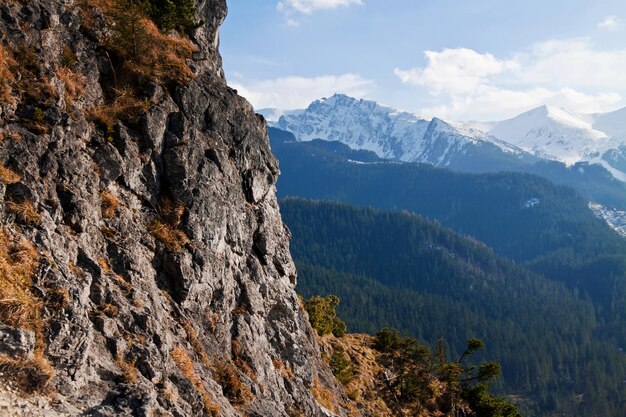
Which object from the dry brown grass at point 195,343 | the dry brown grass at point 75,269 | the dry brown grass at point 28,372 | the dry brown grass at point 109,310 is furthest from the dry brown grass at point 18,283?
the dry brown grass at point 195,343

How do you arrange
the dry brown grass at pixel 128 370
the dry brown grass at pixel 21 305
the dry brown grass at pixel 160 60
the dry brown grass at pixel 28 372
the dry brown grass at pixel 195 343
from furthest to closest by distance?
the dry brown grass at pixel 160 60
the dry brown grass at pixel 195 343
the dry brown grass at pixel 128 370
the dry brown grass at pixel 21 305
the dry brown grass at pixel 28 372

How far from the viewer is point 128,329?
15.2m

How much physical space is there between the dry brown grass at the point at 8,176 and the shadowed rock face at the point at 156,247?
23 cm

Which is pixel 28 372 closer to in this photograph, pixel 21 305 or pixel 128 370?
pixel 21 305

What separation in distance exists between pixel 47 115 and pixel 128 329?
8.39 m

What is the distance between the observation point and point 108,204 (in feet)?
59.5

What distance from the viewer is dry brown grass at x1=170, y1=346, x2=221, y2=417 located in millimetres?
15828

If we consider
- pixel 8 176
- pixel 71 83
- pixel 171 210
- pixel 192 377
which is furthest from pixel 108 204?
pixel 192 377

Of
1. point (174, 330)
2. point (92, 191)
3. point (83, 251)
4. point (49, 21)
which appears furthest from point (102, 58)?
point (174, 330)

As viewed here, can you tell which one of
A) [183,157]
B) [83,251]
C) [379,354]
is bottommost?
[379,354]

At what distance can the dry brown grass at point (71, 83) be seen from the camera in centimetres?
1912

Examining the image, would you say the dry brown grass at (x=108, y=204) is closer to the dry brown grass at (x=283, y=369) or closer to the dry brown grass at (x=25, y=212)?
the dry brown grass at (x=25, y=212)

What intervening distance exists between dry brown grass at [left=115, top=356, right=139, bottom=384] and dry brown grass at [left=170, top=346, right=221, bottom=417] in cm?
231

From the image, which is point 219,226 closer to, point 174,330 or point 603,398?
point 174,330
